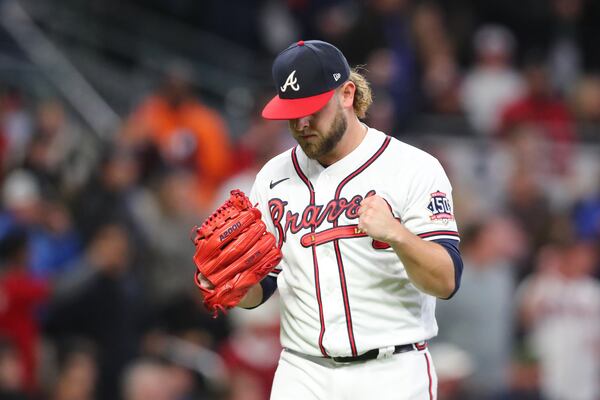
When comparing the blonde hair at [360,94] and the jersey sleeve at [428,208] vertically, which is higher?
the blonde hair at [360,94]

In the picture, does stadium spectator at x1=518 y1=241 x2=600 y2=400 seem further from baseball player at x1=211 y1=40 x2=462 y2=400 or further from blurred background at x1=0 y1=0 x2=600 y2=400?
baseball player at x1=211 y1=40 x2=462 y2=400

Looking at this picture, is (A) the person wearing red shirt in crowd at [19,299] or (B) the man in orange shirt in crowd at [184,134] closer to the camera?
(A) the person wearing red shirt in crowd at [19,299]

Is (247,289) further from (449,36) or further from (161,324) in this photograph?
(449,36)

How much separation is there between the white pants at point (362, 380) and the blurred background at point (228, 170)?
279 centimetres

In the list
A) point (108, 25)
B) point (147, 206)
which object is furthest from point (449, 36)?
point (147, 206)

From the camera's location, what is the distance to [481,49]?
1166cm

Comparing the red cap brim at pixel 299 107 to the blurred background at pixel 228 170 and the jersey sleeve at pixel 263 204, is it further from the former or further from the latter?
the blurred background at pixel 228 170

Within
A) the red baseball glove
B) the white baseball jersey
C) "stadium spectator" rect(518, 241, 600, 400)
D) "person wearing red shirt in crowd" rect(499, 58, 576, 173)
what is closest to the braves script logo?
the white baseball jersey

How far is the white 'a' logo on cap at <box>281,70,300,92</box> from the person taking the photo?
3.90m

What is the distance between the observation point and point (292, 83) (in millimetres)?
3908

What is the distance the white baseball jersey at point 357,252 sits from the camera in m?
3.93

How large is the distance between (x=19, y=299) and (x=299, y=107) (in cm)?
413

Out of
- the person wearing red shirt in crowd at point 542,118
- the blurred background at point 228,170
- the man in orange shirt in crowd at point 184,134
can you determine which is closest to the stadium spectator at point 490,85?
the blurred background at point 228,170

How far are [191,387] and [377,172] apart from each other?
3.91 m
